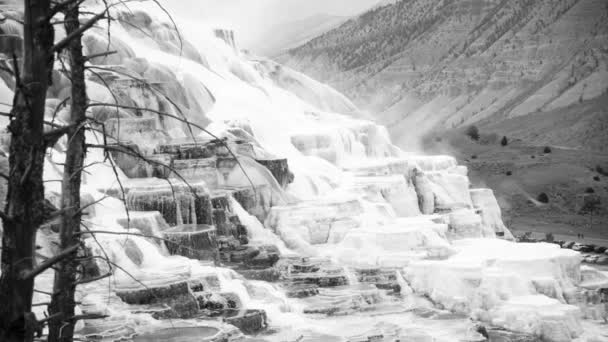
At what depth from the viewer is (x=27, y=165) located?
3.18 metres

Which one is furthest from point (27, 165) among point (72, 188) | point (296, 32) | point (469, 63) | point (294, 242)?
point (296, 32)

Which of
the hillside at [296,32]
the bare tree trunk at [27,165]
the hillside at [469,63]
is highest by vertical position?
the hillside at [296,32]

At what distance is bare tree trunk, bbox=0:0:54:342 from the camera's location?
10.1 feet

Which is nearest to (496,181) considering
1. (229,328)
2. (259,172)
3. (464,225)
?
(464,225)

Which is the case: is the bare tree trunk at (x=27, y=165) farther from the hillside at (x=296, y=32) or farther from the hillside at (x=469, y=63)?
the hillside at (x=296, y=32)

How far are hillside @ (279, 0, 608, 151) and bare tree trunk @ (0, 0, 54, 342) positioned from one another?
69581mm

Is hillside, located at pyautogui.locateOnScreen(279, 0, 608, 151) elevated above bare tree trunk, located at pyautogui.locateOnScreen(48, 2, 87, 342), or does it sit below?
above

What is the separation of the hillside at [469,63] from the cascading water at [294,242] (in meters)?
43.3

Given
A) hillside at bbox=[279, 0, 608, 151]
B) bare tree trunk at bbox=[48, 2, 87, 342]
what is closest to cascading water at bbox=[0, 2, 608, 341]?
bare tree trunk at bbox=[48, 2, 87, 342]

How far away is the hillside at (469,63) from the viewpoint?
84.6 metres

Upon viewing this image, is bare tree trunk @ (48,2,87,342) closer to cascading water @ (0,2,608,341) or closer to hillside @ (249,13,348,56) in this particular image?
cascading water @ (0,2,608,341)

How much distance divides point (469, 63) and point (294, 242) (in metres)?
78.5

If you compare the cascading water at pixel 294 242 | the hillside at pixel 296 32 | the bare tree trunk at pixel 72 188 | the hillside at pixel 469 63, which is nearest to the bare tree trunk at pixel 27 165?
the bare tree trunk at pixel 72 188

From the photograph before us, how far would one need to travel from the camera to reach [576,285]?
21.8 metres
